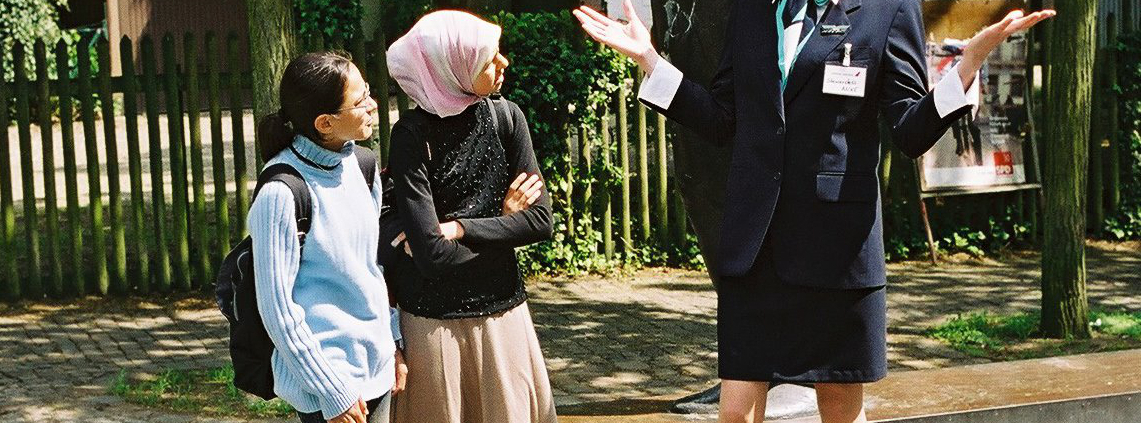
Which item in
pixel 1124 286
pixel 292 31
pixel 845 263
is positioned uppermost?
pixel 292 31

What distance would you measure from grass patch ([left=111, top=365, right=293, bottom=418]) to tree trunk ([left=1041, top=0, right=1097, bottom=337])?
3897mm

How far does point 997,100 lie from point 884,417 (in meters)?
6.01

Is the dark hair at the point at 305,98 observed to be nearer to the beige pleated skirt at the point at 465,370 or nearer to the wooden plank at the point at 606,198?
the beige pleated skirt at the point at 465,370

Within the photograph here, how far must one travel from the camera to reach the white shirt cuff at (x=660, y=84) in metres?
4.07

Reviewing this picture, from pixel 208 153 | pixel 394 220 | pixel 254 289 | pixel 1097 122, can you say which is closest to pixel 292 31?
pixel 394 220

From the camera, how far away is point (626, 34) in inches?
159

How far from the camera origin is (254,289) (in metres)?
3.47

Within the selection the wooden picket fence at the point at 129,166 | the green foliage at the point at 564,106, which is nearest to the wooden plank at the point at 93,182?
the wooden picket fence at the point at 129,166

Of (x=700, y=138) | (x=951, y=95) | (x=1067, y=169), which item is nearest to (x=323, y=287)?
(x=951, y=95)

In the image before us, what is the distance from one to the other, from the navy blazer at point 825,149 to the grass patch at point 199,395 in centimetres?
285

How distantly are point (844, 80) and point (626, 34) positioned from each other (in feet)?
1.88

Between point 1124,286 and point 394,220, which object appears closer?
point 394,220

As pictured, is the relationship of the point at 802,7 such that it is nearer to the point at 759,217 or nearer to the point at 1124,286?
the point at 759,217

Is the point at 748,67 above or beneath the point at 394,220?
above
